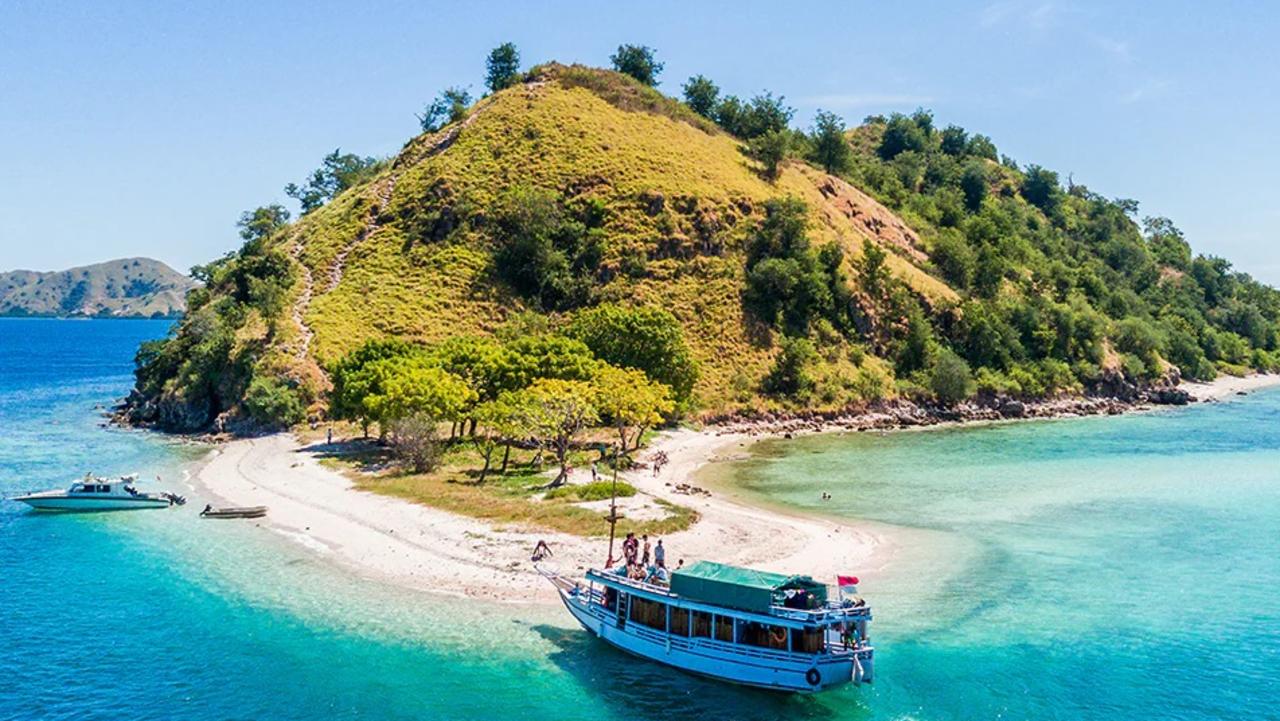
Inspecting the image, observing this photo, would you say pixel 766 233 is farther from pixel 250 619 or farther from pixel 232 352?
pixel 250 619

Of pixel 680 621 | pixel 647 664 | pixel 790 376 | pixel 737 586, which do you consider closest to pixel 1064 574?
pixel 737 586

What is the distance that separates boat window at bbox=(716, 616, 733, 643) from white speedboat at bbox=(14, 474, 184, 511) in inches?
1661

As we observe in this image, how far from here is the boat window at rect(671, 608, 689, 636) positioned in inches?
1300

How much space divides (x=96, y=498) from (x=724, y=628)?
150 feet

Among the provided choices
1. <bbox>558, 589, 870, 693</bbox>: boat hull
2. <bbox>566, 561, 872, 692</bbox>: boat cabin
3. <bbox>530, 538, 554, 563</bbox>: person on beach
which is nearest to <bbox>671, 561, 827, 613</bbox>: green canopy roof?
<bbox>566, 561, 872, 692</bbox>: boat cabin

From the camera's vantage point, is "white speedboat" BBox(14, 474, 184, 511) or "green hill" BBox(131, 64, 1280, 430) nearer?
"white speedboat" BBox(14, 474, 184, 511)

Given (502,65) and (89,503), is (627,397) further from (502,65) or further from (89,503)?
(502,65)

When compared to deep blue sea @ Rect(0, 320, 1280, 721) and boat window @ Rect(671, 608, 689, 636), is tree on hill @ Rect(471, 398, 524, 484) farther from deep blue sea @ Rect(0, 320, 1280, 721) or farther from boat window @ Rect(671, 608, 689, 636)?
boat window @ Rect(671, 608, 689, 636)

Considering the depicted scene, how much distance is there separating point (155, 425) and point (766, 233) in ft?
267

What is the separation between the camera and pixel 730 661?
105 ft

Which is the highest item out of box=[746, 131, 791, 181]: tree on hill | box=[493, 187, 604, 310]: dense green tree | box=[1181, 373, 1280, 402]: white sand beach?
box=[746, 131, 791, 181]: tree on hill

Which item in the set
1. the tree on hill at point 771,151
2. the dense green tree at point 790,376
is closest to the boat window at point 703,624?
the dense green tree at point 790,376

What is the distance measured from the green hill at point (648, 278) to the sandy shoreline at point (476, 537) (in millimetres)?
28894

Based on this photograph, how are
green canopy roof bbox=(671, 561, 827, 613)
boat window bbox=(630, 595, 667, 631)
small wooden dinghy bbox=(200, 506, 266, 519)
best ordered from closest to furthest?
green canopy roof bbox=(671, 561, 827, 613)
boat window bbox=(630, 595, 667, 631)
small wooden dinghy bbox=(200, 506, 266, 519)
